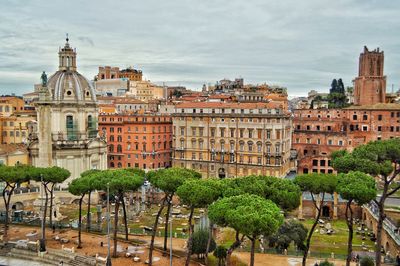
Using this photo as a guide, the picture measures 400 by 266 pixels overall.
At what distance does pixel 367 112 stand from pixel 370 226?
144ft

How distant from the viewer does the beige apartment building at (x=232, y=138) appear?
82562 millimetres

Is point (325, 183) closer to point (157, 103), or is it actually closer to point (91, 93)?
point (91, 93)

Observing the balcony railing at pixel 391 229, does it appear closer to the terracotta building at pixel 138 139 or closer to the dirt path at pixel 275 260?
the dirt path at pixel 275 260

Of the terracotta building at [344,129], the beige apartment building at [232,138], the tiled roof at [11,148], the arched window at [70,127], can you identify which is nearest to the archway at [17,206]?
the tiled roof at [11,148]

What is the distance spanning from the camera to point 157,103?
12388 cm

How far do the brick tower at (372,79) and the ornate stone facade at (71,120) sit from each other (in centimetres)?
6975

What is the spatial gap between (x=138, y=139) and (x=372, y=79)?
60.0 metres

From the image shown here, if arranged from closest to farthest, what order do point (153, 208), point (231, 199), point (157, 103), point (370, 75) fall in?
point (231, 199) → point (153, 208) → point (370, 75) → point (157, 103)

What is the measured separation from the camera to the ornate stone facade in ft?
230

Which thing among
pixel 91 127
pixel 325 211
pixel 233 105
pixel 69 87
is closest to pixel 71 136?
pixel 91 127

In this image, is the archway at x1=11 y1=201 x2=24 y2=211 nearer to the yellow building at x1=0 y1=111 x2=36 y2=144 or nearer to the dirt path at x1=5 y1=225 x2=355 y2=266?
the dirt path at x1=5 y1=225 x2=355 y2=266

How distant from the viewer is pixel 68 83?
7144 centimetres

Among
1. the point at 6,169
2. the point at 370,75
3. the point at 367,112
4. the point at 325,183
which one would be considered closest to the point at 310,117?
the point at 367,112

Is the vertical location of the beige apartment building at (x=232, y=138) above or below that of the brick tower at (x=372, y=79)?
below
